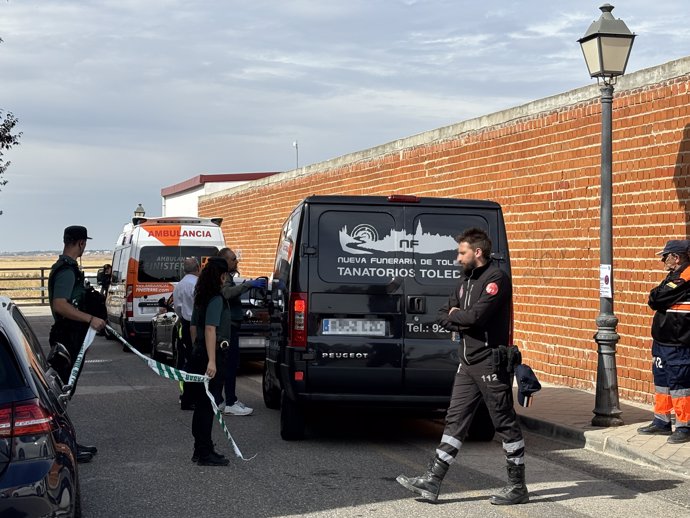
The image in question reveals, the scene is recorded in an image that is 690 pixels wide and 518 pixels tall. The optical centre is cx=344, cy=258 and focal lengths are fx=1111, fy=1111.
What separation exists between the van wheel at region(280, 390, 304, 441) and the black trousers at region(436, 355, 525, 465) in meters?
2.59

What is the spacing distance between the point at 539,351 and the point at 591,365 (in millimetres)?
1550

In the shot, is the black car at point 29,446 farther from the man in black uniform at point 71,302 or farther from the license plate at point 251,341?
the license plate at point 251,341

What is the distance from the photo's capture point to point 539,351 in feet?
50.6

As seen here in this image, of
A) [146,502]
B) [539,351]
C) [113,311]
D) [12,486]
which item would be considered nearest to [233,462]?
[146,502]

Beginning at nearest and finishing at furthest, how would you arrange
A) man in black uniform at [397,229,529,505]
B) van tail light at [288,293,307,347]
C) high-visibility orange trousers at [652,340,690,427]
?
man in black uniform at [397,229,529,505]
van tail light at [288,293,307,347]
high-visibility orange trousers at [652,340,690,427]

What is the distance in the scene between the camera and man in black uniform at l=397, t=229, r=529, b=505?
7.60 meters

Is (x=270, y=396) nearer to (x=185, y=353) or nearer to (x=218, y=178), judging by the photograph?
(x=185, y=353)

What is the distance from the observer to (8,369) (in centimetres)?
538

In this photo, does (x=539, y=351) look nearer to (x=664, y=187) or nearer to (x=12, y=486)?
(x=664, y=187)

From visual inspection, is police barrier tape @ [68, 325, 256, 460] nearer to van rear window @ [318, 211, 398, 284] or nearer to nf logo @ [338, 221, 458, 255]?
van rear window @ [318, 211, 398, 284]

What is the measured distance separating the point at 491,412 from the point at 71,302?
3.78m

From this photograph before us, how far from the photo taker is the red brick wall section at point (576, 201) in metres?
12.4

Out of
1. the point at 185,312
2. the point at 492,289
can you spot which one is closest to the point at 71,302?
the point at 185,312

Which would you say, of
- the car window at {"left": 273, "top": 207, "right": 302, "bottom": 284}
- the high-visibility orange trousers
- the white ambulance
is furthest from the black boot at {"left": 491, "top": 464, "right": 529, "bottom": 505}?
the white ambulance
